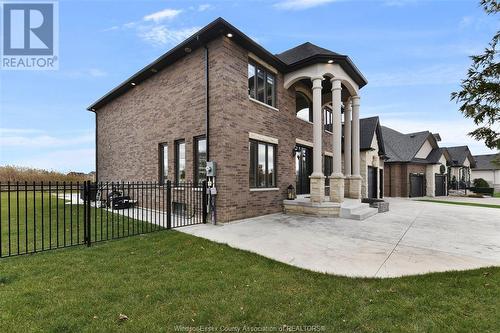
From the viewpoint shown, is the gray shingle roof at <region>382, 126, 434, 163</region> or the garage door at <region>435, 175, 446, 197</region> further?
the garage door at <region>435, 175, 446, 197</region>

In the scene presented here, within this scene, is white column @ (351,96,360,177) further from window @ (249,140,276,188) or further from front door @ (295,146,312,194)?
window @ (249,140,276,188)

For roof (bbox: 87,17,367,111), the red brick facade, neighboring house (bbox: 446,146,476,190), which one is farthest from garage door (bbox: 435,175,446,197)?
the red brick facade

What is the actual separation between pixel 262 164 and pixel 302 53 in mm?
5763

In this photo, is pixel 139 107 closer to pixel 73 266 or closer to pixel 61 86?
pixel 61 86

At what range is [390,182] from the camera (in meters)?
25.1

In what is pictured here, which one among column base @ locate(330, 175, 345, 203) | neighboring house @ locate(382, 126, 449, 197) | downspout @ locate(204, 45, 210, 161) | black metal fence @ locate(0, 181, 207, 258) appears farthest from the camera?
neighboring house @ locate(382, 126, 449, 197)

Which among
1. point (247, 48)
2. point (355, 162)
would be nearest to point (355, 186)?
point (355, 162)

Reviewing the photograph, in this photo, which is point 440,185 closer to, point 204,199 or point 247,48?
point 247,48

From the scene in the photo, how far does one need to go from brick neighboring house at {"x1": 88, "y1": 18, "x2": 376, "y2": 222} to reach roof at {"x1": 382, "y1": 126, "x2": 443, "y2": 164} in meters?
14.1

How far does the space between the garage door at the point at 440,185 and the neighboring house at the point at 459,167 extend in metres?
3.92

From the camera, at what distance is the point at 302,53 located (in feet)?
38.1

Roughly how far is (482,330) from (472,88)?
14.5ft

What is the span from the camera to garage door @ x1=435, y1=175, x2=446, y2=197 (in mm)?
27266

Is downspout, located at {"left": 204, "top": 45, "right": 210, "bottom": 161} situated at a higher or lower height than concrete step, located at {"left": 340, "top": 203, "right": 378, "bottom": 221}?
higher
